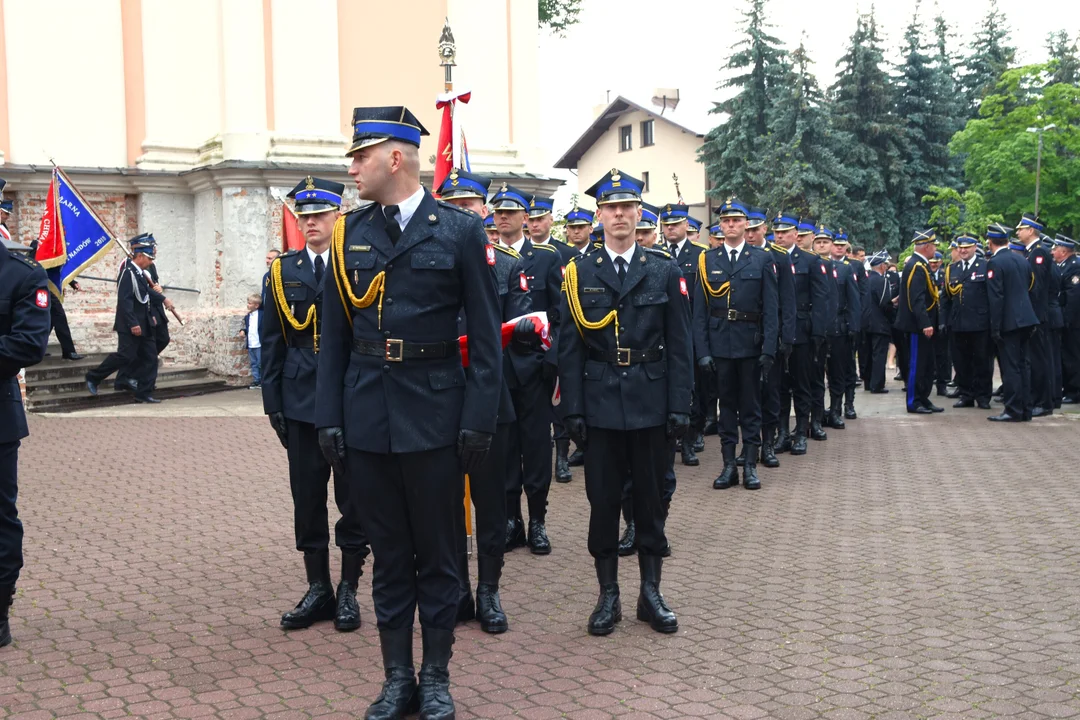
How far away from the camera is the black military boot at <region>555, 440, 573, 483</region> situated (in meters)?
9.89

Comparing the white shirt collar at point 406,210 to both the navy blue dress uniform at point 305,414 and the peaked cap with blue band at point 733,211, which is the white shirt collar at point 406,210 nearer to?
Result: the navy blue dress uniform at point 305,414

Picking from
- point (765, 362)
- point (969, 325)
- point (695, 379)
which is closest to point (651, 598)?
point (765, 362)

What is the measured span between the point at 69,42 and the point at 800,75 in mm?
29772

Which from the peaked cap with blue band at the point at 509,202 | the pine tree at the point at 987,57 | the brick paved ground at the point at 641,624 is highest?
the pine tree at the point at 987,57

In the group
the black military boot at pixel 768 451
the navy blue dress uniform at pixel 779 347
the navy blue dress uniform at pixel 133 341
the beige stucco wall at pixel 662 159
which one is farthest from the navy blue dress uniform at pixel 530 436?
the beige stucco wall at pixel 662 159

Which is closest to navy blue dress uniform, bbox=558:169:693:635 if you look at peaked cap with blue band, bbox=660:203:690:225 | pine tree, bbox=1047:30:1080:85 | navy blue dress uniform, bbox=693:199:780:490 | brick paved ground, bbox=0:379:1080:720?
brick paved ground, bbox=0:379:1080:720

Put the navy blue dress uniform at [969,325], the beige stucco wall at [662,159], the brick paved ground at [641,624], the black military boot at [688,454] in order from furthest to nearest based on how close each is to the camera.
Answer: the beige stucco wall at [662,159] < the navy blue dress uniform at [969,325] < the black military boot at [688,454] < the brick paved ground at [641,624]

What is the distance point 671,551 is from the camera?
720 cm

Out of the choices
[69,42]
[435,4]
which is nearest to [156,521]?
[69,42]

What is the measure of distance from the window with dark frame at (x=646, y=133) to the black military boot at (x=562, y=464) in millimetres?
45414

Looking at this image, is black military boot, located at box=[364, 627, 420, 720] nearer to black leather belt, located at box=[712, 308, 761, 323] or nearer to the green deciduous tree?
black leather belt, located at box=[712, 308, 761, 323]

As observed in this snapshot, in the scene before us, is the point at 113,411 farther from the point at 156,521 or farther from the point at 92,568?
the point at 92,568

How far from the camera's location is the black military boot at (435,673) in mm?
4379

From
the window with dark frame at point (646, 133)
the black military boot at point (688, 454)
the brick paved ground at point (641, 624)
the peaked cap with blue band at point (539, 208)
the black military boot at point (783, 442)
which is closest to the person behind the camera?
the brick paved ground at point (641, 624)
